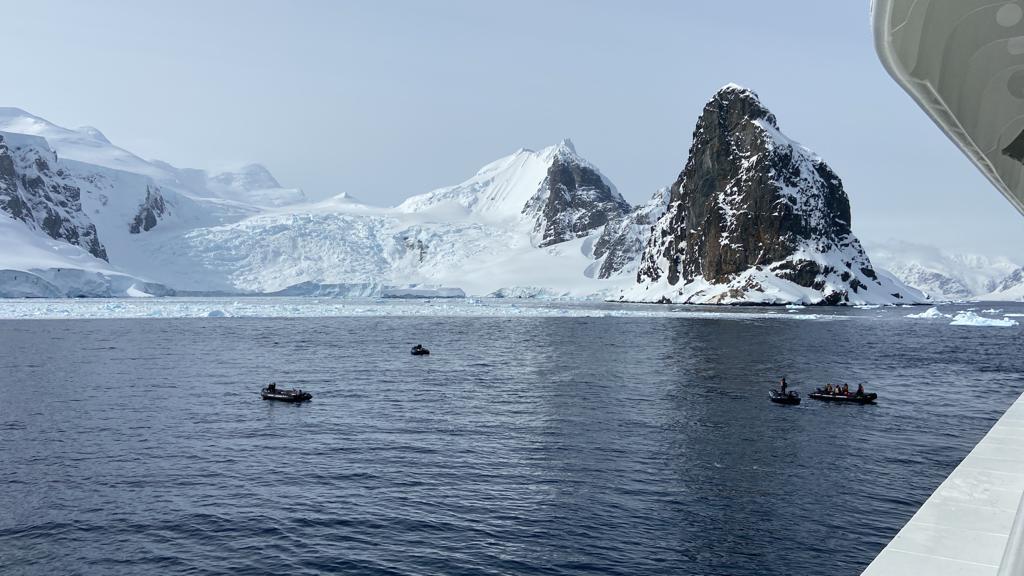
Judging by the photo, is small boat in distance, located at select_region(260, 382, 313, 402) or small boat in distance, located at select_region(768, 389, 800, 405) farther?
small boat in distance, located at select_region(768, 389, 800, 405)

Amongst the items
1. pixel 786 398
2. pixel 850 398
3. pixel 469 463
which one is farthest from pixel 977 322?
pixel 469 463

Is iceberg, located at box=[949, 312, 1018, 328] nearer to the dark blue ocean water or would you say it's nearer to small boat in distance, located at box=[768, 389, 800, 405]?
the dark blue ocean water

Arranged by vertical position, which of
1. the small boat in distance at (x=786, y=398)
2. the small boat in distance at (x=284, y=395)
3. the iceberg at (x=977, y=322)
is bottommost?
the small boat in distance at (x=284, y=395)

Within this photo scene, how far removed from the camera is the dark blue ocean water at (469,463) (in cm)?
2202

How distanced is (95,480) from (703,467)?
25.4m

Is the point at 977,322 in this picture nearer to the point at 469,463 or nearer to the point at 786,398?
the point at 786,398

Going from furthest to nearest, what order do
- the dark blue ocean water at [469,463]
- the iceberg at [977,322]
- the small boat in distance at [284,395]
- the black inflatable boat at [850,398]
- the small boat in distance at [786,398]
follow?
the iceberg at [977,322], the black inflatable boat at [850,398], the small boat in distance at [786,398], the small boat in distance at [284,395], the dark blue ocean water at [469,463]

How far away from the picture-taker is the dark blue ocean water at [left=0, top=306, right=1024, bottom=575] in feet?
72.2

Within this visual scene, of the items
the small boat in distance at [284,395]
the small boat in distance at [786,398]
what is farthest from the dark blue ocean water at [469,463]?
the small boat in distance at [284,395]

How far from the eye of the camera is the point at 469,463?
32.1 meters

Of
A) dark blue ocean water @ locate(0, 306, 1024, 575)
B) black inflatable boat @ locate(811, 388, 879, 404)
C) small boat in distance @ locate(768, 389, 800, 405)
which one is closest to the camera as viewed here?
dark blue ocean water @ locate(0, 306, 1024, 575)

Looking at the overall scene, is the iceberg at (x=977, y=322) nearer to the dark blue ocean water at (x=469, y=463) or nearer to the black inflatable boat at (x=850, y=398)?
the dark blue ocean water at (x=469, y=463)

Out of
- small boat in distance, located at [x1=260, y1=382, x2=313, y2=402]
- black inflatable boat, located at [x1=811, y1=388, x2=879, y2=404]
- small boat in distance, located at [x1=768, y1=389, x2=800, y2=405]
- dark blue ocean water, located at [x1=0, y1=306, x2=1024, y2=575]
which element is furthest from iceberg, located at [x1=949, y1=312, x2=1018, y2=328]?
small boat in distance, located at [x1=260, y1=382, x2=313, y2=402]

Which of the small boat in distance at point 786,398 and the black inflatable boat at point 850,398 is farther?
the black inflatable boat at point 850,398
